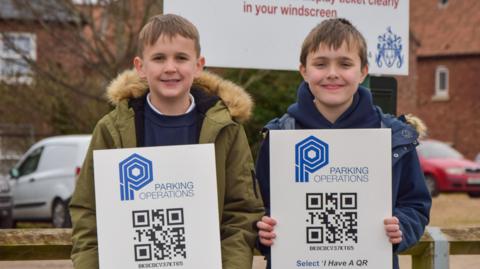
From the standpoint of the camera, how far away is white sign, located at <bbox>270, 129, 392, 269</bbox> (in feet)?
11.4

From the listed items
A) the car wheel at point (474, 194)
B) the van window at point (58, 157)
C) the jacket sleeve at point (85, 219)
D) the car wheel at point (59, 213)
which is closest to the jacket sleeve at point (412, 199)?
the jacket sleeve at point (85, 219)

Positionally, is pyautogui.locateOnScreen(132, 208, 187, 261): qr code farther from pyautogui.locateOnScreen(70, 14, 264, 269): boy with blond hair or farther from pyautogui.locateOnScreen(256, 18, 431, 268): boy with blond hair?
pyautogui.locateOnScreen(256, 18, 431, 268): boy with blond hair

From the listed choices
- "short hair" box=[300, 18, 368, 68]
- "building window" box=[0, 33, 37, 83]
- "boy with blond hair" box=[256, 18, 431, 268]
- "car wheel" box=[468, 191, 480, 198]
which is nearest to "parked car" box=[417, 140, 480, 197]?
"car wheel" box=[468, 191, 480, 198]

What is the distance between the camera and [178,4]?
17.5 feet

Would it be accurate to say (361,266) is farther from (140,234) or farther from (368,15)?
(368,15)

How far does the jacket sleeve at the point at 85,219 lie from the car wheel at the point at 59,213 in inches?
434

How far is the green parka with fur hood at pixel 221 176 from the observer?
346 centimetres

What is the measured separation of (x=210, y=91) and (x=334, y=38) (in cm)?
54

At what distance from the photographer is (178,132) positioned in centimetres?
357

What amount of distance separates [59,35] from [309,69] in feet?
50.4

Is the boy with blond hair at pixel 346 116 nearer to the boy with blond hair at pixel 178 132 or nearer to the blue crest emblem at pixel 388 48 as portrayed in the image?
the boy with blond hair at pixel 178 132

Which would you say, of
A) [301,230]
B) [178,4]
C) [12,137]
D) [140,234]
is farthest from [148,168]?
[12,137]

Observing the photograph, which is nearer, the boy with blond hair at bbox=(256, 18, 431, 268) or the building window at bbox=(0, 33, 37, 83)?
the boy with blond hair at bbox=(256, 18, 431, 268)

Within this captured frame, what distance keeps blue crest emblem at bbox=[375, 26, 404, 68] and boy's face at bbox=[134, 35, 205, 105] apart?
2.40m
